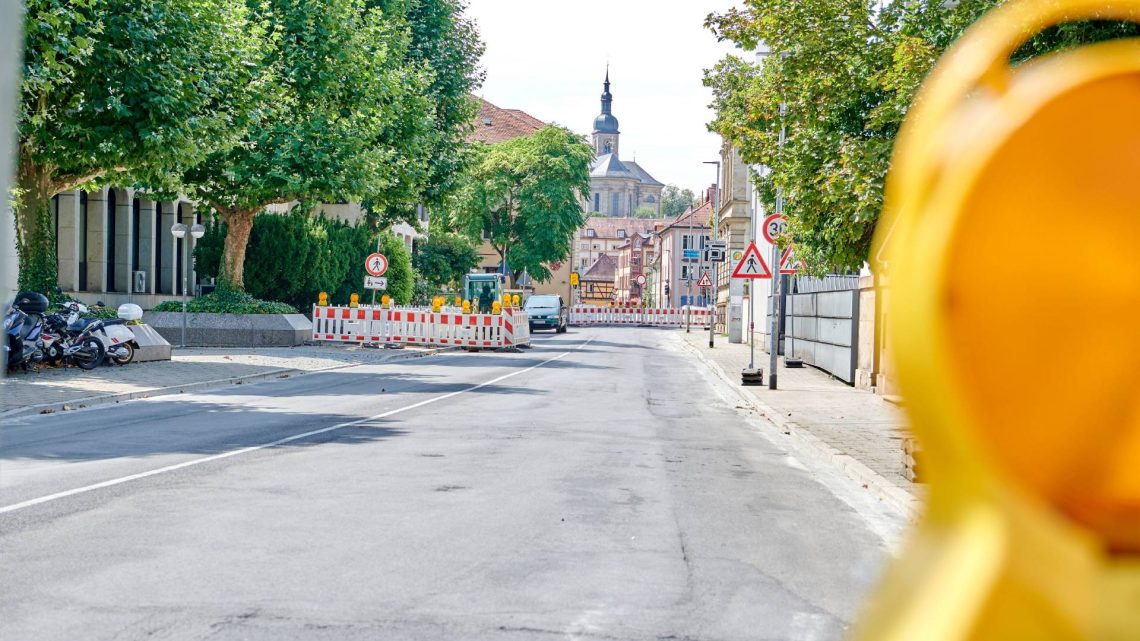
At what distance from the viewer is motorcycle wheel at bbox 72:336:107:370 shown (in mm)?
21266

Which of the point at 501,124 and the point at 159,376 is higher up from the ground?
the point at 501,124

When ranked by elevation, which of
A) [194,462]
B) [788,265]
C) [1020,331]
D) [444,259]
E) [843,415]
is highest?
[444,259]

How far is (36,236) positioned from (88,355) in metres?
3.17

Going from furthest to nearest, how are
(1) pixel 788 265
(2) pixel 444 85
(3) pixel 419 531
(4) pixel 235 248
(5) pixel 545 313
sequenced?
(5) pixel 545 313
(2) pixel 444 85
(4) pixel 235 248
(1) pixel 788 265
(3) pixel 419 531

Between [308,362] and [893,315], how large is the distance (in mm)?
27467

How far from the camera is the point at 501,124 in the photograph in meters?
122

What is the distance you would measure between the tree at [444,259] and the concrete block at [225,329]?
35.7m

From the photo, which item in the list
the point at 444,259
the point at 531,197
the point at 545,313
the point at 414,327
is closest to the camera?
the point at 414,327

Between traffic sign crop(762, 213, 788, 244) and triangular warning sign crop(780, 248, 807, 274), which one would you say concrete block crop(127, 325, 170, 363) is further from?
triangular warning sign crop(780, 248, 807, 274)

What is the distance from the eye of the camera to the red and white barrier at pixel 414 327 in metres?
36.7

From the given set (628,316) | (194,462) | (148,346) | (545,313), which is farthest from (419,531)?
(628,316)

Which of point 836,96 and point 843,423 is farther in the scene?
point 843,423

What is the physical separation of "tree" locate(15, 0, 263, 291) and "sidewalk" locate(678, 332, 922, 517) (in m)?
10.9

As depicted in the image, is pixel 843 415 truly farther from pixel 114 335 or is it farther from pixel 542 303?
A: pixel 542 303
